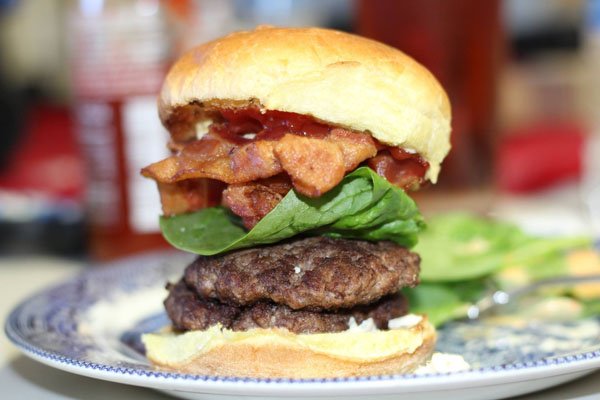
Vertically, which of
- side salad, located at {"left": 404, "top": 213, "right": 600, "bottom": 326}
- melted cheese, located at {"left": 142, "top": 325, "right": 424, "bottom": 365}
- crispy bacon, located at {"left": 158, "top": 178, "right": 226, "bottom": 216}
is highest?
crispy bacon, located at {"left": 158, "top": 178, "right": 226, "bottom": 216}

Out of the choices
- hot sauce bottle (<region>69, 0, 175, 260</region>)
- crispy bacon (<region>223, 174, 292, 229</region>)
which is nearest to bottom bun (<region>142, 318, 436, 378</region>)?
crispy bacon (<region>223, 174, 292, 229</region>)

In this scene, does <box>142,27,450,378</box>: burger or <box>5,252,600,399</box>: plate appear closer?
<box>5,252,600,399</box>: plate

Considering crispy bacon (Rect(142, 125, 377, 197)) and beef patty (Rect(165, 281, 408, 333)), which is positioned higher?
crispy bacon (Rect(142, 125, 377, 197))

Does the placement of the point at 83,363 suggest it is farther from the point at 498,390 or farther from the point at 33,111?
the point at 33,111

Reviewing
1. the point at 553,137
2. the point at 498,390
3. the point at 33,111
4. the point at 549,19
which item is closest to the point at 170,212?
the point at 498,390

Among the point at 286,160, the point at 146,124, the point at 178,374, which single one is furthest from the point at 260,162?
the point at 146,124

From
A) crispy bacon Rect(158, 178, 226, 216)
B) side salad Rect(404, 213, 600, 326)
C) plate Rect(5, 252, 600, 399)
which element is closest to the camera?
plate Rect(5, 252, 600, 399)

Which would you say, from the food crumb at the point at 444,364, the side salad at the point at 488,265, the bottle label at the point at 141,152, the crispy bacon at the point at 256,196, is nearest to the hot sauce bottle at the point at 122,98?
the bottle label at the point at 141,152

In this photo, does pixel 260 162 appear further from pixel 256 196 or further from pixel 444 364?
pixel 444 364

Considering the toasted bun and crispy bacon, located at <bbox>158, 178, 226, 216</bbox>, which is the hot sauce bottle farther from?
the toasted bun
